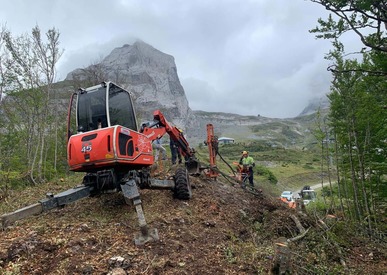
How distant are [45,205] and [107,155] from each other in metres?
1.36

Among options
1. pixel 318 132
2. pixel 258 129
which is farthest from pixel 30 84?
pixel 258 129

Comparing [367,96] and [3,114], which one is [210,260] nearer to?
[367,96]

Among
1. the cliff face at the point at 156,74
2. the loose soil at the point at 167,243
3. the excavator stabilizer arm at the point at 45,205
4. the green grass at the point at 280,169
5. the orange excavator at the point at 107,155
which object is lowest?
the green grass at the point at 280,169

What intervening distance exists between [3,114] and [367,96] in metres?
16.4

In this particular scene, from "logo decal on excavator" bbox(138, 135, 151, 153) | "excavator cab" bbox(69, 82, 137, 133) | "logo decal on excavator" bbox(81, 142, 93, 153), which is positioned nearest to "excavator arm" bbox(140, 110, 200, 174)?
"logo decal on excavator" bbox(138, 135, 151, 153)

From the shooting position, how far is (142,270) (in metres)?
4.36

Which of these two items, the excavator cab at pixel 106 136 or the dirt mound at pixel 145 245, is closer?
the dirt mound at pixel 145 245

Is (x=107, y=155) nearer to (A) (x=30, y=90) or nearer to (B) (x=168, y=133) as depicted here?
(B) (x=168, y=133)

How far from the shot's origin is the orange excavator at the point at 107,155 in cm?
596

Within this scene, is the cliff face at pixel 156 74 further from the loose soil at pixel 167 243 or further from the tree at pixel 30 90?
the loose soil at pixel 167 243

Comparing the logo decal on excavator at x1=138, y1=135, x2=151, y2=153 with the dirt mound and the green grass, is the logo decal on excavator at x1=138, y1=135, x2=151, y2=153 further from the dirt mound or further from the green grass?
the green grass

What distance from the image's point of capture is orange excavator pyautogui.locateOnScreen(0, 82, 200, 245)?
5.96m

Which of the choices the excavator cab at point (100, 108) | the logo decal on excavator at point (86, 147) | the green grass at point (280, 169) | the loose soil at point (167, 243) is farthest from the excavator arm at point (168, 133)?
the green grass at point (280, 169)

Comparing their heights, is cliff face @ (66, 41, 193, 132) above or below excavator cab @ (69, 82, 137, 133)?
above
